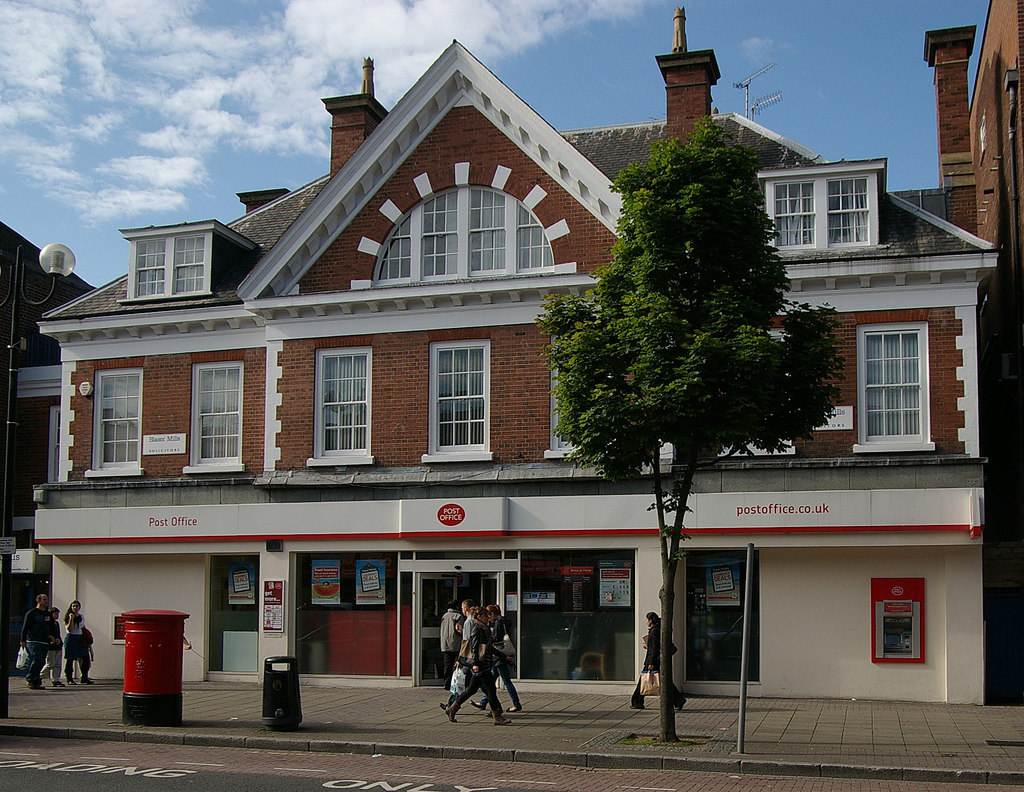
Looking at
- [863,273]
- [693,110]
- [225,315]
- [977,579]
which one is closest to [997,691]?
[977,579]

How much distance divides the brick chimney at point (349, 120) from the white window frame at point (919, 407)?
450 inches

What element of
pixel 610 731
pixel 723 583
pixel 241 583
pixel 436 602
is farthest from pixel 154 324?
pixel 610 731

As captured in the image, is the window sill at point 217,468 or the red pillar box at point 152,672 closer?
the red pillar box at point 152,672

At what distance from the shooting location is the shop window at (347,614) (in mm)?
19953

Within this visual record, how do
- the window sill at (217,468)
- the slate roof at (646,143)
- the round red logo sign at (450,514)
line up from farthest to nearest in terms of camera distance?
1. the window sill at (217,468)
2. the slate roof at (646,143)
3. the round red logo sign at (450,514)

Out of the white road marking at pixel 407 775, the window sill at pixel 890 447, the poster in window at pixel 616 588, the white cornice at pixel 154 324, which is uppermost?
the white cornice at pixel 154 324

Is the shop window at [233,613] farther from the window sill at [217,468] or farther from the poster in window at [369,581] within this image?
the poster in window at [369,581]

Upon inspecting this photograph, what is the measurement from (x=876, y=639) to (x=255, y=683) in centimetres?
1122

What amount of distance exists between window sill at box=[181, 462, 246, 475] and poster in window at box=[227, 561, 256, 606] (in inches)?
71.6

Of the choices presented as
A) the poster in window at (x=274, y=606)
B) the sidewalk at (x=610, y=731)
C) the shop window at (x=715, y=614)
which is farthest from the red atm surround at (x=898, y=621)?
the poster in window at (x=274, y=606)

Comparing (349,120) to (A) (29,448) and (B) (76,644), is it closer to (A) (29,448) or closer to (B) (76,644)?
(A) (29,448)

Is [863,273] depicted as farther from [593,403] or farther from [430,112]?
[430,112]

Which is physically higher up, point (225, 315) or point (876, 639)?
point (225, 315)

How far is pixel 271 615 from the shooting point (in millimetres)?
20297
